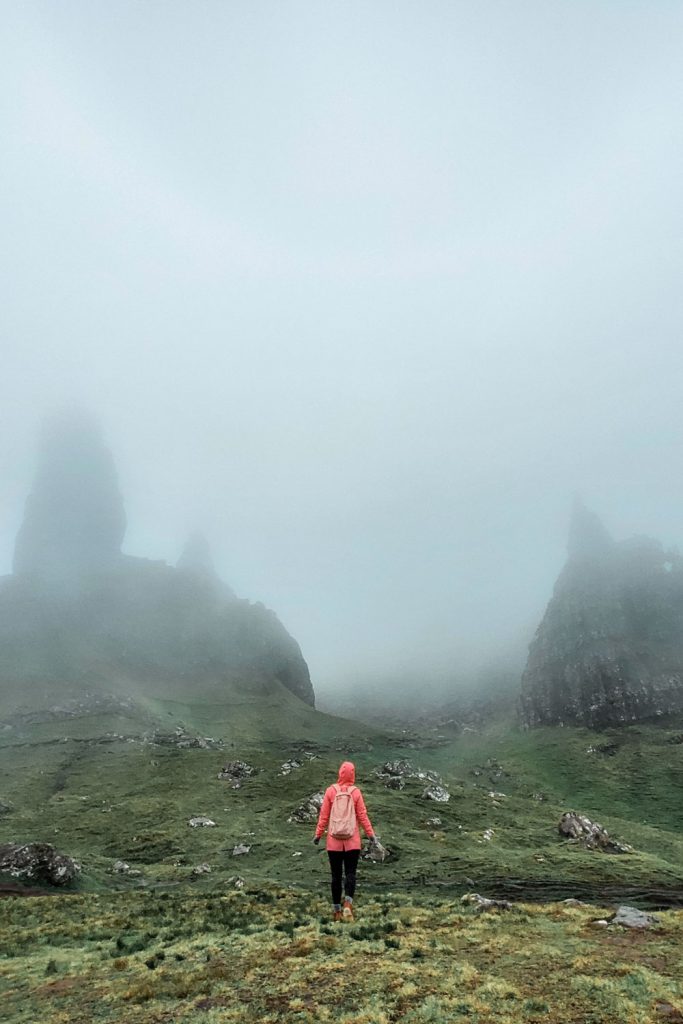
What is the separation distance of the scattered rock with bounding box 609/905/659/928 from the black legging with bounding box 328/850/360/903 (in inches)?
371

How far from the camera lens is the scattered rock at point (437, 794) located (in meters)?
61.6

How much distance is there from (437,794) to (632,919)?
155ft

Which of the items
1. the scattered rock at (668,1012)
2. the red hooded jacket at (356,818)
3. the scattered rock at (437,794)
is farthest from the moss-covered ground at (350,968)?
the scattered rock at (437,794)

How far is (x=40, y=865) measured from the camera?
3353 cm

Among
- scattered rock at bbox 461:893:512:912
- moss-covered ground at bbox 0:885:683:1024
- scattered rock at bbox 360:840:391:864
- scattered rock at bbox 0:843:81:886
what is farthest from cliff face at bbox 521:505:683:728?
moss-covered ground at bbox 0:885:683:1024

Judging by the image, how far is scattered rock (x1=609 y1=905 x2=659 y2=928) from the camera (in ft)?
60.7

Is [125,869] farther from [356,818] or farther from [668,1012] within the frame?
[668,1012]

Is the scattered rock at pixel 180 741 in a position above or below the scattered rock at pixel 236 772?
above

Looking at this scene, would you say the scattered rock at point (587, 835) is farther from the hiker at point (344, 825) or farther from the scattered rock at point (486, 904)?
the hiker at point (344, 825)

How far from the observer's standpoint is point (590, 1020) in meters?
10.6

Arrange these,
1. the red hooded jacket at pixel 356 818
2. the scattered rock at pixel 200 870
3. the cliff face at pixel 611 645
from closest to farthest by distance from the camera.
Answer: the red hooded jacket at pixel 356 818
the scattered rock at pixel 200 870
the cliff face at pixel 611 645

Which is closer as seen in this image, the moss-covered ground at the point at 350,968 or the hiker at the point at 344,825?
the moss-covered ground at the point at 350,968

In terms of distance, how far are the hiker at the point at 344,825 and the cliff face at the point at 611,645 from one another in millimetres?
143525

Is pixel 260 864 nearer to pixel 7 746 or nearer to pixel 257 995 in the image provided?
→ pixel 257 995
